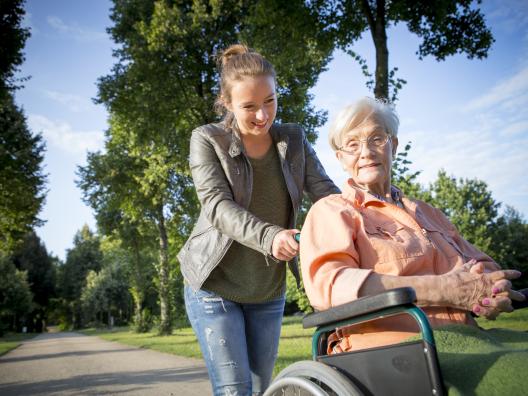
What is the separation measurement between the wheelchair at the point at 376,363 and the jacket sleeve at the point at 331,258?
11 centimetres

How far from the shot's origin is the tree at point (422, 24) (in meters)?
8.69

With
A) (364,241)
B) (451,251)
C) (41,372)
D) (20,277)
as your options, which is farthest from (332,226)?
(20,277)

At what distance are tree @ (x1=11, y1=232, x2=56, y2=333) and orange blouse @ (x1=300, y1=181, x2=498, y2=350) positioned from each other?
5688 cm

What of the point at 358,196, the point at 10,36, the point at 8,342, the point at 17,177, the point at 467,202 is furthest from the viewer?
the point at 467,202

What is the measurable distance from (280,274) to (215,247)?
45cm

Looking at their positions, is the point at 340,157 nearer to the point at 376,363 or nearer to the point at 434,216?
the point at 434,216

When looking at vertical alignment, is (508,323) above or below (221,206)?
below

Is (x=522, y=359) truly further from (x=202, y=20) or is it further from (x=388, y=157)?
(x=202, y=20)

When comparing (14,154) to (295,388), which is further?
(14,154)

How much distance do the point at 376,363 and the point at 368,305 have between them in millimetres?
255

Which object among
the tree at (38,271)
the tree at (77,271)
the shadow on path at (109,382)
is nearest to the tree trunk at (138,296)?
the shadow on path at (109,382)

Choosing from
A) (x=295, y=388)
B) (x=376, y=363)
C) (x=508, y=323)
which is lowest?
(x=508, y=323)

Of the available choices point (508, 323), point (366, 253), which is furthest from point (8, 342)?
point (366, 253)

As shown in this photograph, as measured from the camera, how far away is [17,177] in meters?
17.4
